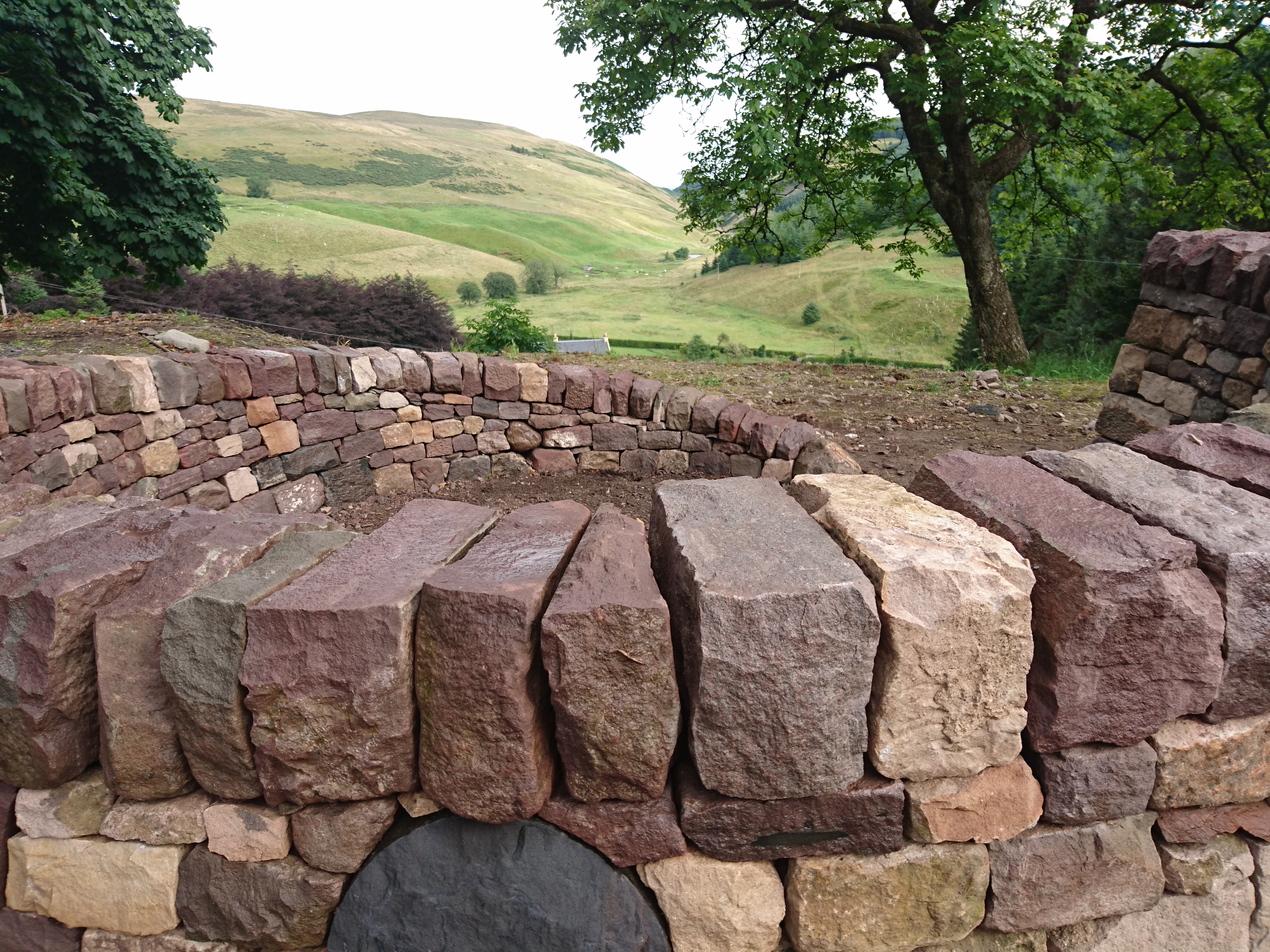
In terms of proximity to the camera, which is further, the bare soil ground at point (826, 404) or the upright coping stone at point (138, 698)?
the bare soil ground at point (826, 404)

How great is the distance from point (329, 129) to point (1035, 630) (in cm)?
8754

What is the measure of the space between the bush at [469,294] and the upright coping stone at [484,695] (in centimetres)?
2625

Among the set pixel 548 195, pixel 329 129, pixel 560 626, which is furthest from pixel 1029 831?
pixel 329 129

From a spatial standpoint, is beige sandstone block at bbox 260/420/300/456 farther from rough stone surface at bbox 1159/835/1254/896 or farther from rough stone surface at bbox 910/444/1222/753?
rough stone surface at bbox 1159/835/1254/896

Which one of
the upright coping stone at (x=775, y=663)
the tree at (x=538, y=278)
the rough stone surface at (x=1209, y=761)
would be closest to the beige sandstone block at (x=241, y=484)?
the upright coping stone at (x=775, y=663)

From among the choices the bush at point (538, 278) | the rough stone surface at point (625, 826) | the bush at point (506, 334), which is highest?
the bush at point (538, 278)

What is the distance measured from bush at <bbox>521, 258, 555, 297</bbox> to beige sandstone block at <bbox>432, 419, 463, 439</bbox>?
1984 centimetres

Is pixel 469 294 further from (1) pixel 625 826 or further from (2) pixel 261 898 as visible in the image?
(1) pixel 625 826

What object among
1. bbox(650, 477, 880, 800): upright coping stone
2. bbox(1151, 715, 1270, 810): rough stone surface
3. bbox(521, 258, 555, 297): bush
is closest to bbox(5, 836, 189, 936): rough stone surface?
bbox(650, 477, 880, 800): upright coping stone

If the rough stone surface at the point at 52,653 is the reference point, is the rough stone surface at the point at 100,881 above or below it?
below

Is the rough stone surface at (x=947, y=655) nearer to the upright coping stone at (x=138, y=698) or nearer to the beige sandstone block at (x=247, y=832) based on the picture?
the beige sandstone block at (x=247, y=832)

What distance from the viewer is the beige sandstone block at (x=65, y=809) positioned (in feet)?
6.10

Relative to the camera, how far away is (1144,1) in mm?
11547

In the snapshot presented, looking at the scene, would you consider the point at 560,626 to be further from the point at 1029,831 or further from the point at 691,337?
the point at 691,337
